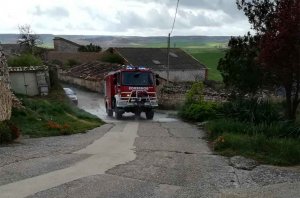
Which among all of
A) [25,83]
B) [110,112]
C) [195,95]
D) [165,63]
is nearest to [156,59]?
[165,63]

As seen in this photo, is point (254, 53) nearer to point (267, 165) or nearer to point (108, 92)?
point (267, 165)

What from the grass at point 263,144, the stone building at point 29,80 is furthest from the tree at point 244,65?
the stone building at point 29,80

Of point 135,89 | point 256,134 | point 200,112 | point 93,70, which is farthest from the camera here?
point 93,70

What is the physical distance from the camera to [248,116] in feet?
66.9

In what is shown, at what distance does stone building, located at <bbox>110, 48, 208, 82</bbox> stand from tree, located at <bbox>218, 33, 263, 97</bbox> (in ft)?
149

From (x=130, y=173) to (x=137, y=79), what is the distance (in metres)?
19.1

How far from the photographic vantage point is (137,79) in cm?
3027

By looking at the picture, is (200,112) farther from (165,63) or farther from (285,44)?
(165,63)

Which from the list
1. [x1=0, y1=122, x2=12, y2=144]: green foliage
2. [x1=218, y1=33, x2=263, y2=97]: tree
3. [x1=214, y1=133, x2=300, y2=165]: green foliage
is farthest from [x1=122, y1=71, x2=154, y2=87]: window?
[x1=214, y1=133, x2=300, y2=165]: green foliage

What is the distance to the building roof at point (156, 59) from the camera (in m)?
73.1

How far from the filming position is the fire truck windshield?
30.2 m

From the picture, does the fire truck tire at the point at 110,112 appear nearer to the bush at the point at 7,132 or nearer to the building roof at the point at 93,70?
the bush at the point at 7,132

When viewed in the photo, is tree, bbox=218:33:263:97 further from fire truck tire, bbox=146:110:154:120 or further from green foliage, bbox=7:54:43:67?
green foliage, bbox=7:54:43:67

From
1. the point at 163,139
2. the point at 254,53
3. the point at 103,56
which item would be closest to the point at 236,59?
the point at 254,53
